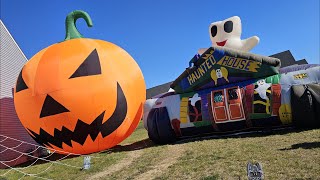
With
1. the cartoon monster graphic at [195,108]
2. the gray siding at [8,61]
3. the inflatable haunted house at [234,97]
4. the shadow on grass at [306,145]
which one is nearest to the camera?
the shadow on grass at [306,145]

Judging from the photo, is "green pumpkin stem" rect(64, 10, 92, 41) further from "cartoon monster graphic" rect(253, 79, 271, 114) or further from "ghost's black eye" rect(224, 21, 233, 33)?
"ghost's black eye" rect(224, 21, 233, 33)

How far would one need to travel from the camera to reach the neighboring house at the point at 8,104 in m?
16.5

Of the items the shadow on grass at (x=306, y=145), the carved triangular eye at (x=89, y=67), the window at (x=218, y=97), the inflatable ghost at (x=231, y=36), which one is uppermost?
the inflatable ghost at (x=231, y=36)

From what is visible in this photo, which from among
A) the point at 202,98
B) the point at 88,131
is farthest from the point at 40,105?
the point at 202,98

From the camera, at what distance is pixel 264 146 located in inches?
378

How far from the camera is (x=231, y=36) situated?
14.3 meters

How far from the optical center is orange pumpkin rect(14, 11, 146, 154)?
14.7 ft

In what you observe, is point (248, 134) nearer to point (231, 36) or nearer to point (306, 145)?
point (306, 145)

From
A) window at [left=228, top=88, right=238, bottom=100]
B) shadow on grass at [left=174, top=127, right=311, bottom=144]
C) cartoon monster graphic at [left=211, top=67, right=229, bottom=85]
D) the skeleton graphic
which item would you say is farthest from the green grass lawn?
cartoon monster graphic at [left=211, top=67, right=229, bottom=85]

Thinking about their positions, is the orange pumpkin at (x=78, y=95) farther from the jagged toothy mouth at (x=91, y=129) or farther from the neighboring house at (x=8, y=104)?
A: the neighboring house at (x=8, y=104)

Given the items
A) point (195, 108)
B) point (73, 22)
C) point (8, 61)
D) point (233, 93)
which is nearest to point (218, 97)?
point (233, 93)

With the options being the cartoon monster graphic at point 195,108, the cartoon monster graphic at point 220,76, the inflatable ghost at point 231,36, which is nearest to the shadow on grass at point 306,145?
the cartoon monster graphic at point 220,76

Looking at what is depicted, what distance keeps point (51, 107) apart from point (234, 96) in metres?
8.82

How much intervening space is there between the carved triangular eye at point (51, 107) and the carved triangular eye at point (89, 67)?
440mm
